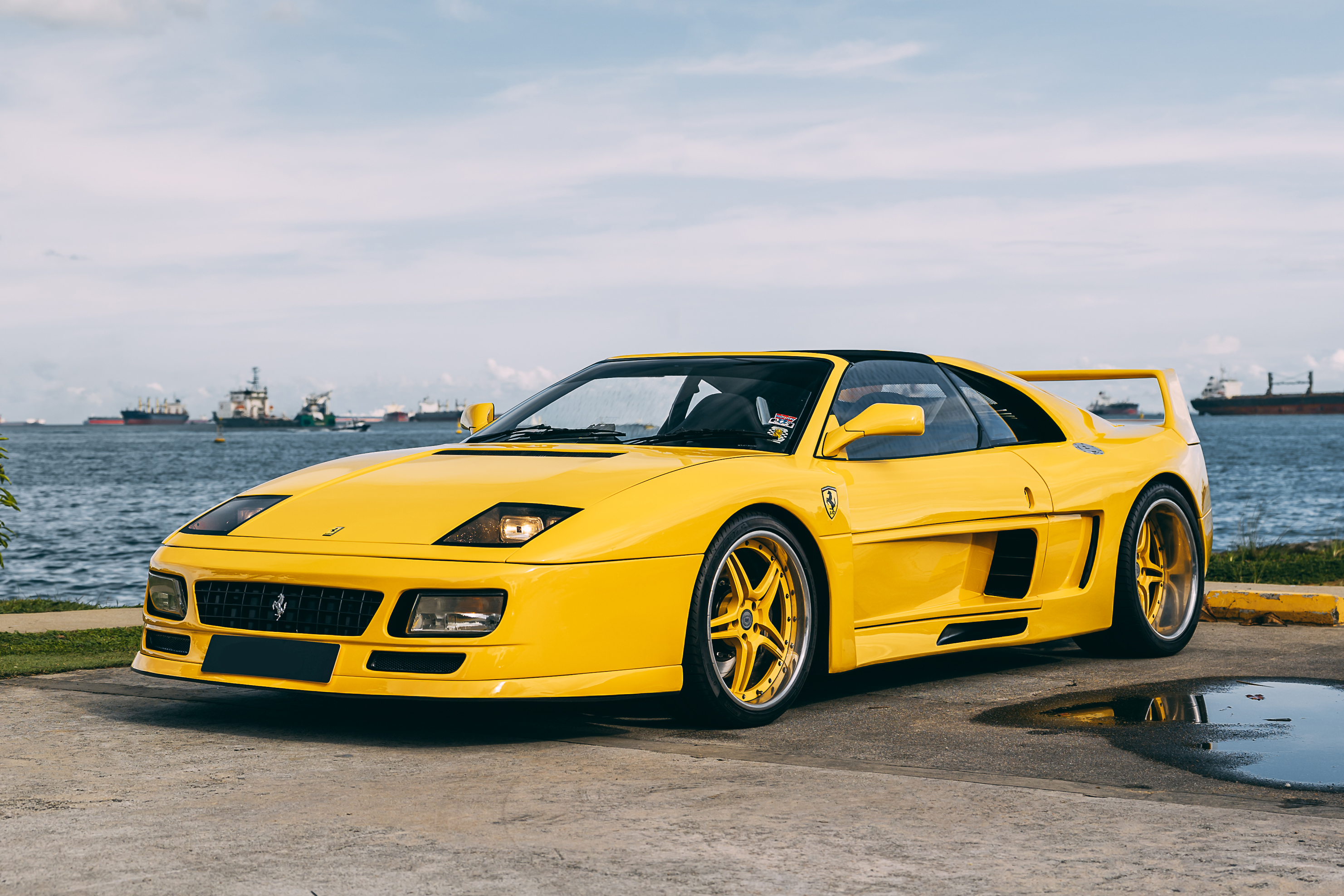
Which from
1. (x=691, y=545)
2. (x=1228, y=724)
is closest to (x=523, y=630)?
(x=691, y=545)

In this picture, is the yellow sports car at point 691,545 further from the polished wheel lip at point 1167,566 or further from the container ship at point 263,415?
the container ship at point 263,415

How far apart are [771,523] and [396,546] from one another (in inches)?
49.2

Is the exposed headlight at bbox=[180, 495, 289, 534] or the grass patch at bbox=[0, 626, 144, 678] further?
the grass patch at bbox=[0, 626, 144, 678]

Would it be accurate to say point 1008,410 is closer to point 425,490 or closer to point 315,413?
point 425,490

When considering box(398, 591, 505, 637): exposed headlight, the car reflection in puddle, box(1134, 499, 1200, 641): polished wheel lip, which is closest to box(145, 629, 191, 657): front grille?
box(398, 591, 505, 637): exposed headlight

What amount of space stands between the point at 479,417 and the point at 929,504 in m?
2.07

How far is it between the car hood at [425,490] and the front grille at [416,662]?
1.02 feet

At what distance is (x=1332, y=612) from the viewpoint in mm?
7305

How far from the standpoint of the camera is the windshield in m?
5.18

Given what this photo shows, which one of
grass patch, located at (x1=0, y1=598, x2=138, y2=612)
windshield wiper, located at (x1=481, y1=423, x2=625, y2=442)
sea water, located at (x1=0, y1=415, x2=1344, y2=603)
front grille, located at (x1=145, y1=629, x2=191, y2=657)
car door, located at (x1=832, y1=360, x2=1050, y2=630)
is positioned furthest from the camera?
sea water, located at (x1=0, y1=415, x2=1344, y2=603)

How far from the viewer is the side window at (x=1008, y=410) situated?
598 centimetres

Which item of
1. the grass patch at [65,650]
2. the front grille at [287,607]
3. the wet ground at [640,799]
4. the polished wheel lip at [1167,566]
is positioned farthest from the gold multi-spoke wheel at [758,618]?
the grass patch at [65,650]

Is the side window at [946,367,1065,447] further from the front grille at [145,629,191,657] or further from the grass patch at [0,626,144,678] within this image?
the grass patch at [0,626,144,678]

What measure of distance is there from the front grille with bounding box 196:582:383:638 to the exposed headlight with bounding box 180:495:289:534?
0.24 meters
